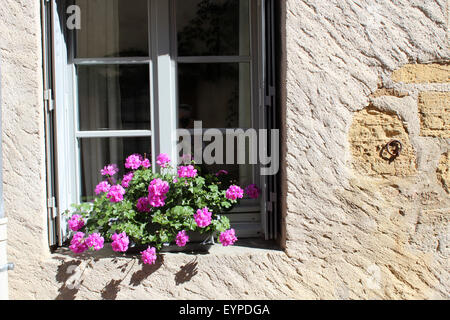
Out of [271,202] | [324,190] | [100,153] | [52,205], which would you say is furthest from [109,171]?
[324,190]

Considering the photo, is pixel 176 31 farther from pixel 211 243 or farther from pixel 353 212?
pixel 353 212

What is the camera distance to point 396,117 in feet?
7.29

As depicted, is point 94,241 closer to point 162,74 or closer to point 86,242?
point 86,242

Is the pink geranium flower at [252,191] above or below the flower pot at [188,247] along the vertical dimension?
above

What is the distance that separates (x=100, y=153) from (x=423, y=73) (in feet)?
6.53

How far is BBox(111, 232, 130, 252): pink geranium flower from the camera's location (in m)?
2.04

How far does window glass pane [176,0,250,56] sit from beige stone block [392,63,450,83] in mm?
928

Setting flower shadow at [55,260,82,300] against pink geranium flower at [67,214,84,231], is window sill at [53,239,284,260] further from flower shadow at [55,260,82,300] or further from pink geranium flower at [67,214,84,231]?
pink geranium flower at [67,214,84,231]

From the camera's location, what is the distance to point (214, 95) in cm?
254

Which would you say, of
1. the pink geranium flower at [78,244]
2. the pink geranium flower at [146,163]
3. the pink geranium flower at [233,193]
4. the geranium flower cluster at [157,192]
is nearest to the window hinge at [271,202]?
the pink geranium flower at [233,193]

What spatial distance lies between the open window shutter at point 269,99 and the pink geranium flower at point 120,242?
2.64ft

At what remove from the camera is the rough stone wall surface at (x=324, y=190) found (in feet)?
7.02

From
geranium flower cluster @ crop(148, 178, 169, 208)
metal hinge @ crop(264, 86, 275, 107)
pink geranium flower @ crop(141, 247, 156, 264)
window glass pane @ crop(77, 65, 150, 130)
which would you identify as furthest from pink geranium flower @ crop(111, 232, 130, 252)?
metal hinge @ crop(264, 86, 275, 107)

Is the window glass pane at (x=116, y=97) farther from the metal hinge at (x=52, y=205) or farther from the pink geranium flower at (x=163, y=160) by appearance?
the metal hinge at (x=52, y=205)
